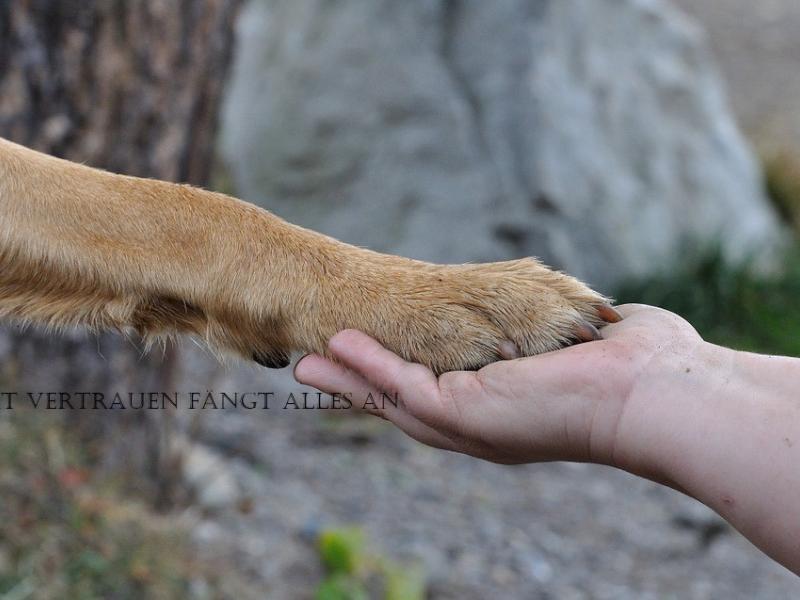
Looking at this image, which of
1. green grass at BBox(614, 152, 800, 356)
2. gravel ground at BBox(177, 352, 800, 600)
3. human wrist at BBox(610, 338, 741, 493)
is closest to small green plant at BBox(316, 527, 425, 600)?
gravel ground at BBox(177, 352, 800, 600)

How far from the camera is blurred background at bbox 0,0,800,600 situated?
3555mm

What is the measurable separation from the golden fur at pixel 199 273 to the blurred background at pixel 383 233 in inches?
43.5

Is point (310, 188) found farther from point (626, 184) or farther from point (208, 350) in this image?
point (208, 350)

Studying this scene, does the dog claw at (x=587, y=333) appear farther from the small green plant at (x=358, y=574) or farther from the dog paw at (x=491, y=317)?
the small green plant at (x=358, y=574)

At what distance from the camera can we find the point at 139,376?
4.07m

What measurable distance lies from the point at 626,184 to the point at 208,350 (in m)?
5.19

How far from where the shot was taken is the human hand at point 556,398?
180 centimetres

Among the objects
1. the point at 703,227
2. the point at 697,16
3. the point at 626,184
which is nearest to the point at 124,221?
the point at 626,184

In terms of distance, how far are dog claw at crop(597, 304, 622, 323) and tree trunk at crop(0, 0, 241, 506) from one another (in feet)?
6.57

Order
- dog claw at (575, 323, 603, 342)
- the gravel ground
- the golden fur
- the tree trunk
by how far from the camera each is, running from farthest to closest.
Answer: the gravel ground, the tree trunk, the golden fur, dog claw at (575, 323, 603, 342)

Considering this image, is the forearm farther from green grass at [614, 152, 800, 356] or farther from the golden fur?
green grass at [614, 152, 800, 356]

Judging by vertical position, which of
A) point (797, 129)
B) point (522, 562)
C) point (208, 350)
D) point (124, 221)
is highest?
point (797, 129)

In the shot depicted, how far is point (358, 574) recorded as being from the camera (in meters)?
3.79

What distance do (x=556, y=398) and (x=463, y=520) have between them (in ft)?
9.65
